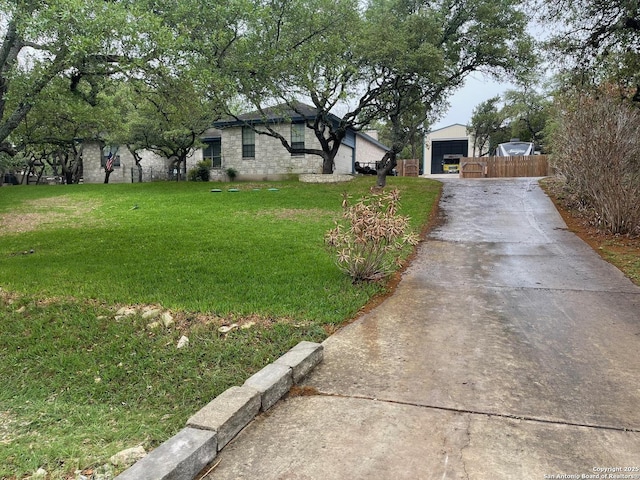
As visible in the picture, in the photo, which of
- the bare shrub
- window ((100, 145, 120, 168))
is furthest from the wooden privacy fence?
window ((100, 145, 120, 168))

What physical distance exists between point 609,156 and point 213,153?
74.7 ft

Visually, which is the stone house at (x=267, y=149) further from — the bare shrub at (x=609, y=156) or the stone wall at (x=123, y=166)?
the bare shrub at (x=609, y=156)

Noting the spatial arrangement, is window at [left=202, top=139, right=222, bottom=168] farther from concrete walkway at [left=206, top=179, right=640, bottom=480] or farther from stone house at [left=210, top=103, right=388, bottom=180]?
concrete walkway at [left=206, top=179, right=640, bottom=480]

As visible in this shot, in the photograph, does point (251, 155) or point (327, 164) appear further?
point (251, 155)

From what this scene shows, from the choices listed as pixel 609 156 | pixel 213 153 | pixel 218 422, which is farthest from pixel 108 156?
pixel 218 422

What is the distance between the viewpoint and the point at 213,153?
89.7 feet

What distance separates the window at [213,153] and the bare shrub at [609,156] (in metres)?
20.8

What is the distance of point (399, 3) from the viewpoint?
17.0 metres

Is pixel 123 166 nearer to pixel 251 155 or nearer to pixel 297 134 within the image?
pixel 251 155

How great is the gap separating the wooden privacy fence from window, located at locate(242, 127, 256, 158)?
38.8 feet

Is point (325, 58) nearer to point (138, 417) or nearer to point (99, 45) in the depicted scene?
point (99, 45)

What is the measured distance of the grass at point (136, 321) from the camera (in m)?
2.78

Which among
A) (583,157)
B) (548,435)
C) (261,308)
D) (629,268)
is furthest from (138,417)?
(583,157)

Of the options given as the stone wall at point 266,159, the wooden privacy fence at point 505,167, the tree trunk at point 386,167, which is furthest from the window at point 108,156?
the wooden privacy fence at point 505,167
